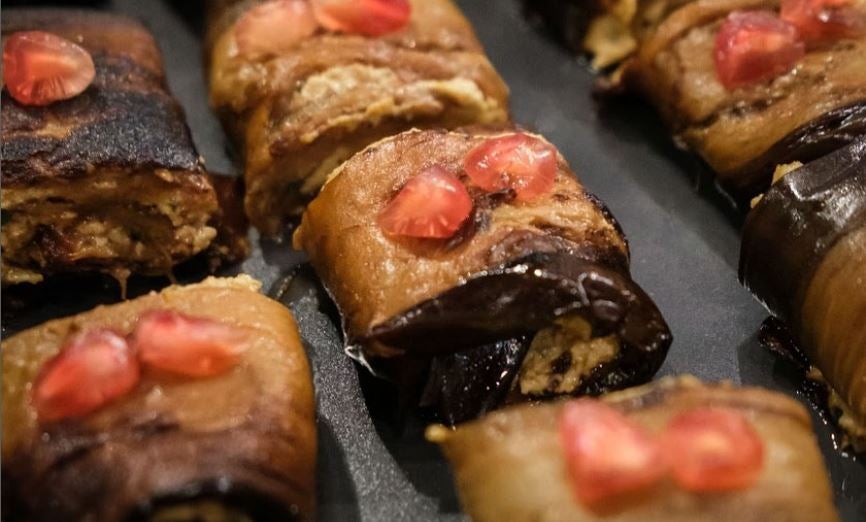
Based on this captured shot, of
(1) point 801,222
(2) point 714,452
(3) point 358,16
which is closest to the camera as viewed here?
(2) point 714,452

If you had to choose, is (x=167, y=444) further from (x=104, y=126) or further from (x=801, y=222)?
(x=801, y=222)

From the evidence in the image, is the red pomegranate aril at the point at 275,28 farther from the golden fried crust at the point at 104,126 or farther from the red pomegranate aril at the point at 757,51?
the red pomegranate aril at the point at 757,51

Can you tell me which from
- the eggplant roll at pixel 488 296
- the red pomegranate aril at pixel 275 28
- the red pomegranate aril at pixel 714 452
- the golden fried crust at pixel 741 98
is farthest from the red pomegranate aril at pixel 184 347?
the golden fried crust at pixel 741 98

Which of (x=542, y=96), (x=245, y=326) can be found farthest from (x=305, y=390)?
(x=542, y=96)

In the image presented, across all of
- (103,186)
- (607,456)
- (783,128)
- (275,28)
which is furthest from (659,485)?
(275,28)

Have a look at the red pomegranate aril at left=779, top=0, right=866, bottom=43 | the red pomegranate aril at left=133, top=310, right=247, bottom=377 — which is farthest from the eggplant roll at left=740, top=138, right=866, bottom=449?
the red pomegranate aril at left=133, top=310, right=247, bottom=377

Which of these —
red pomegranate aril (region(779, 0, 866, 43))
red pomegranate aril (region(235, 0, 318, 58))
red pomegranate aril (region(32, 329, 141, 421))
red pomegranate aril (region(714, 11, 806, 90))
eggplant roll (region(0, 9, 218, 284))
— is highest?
red pomegranate aril (region(779, 0, 866, 43))

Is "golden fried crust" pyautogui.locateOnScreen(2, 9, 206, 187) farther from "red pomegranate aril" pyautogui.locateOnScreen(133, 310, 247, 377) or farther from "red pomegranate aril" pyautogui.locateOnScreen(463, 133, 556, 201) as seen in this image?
"red pomegranate aril" pyautogui.locateOnScreen(463, 133, 556, 201)
